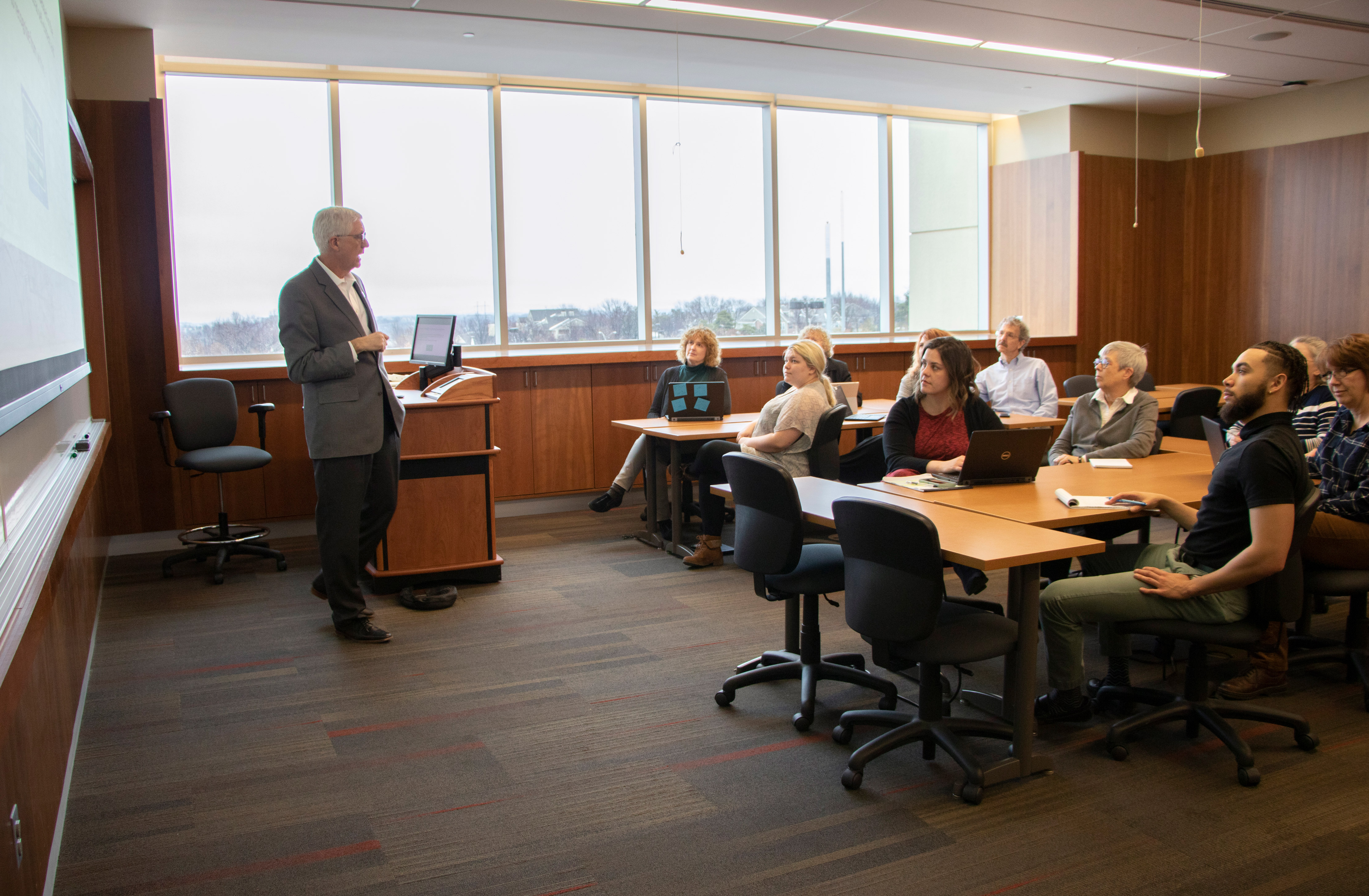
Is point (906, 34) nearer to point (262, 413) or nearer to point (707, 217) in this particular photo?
point (707, 217)

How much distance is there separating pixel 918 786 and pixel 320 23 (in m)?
5.34

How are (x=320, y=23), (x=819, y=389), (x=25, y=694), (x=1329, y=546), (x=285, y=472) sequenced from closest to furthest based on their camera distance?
(x=25, y=694)
(x=1329, y=546)
(x=819, y=389)
(x=320, y=23)
(x=285, y=472)

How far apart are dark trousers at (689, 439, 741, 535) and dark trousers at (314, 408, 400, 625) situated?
1879mm

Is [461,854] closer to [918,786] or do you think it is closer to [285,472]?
[918,786]

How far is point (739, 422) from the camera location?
19.9ft

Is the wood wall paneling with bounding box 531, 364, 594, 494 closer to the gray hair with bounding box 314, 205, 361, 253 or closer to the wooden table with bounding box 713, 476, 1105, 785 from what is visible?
the gray hair with bounding box 314, 205, 361, 253

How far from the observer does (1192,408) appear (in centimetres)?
632

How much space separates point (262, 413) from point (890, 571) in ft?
14.7

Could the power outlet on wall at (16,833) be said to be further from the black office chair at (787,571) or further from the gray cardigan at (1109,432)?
the gray cardigan at (1109,432)

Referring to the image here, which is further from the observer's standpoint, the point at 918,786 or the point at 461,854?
the point at 918,786

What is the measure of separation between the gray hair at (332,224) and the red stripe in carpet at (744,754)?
2494mm

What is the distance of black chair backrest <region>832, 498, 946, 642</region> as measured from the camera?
2557 millimetres

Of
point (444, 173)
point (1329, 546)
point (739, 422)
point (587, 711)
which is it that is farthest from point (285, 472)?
point (1329, 546)

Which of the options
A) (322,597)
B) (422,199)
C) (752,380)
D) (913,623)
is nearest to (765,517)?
(913,623)
